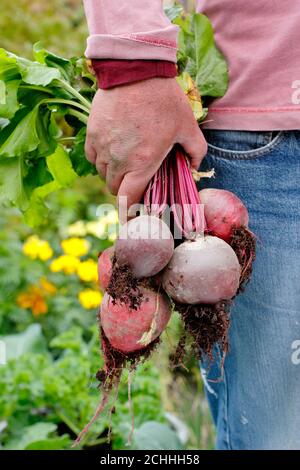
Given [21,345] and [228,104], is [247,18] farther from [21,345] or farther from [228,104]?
[21,345]

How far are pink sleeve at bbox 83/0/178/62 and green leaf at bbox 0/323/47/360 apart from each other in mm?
1695

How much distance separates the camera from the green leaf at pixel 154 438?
215 centimetres

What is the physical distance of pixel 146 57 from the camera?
1.20 meters

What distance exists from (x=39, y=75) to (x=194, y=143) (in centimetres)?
37

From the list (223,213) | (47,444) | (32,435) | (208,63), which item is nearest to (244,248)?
(223,213)

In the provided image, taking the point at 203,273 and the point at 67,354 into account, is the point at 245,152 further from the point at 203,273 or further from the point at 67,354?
the point at 67,354

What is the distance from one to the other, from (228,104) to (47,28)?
3.64m

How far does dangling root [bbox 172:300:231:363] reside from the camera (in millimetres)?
1246

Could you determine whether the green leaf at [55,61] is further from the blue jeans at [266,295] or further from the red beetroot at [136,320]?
the red beetroot at [136,320]
